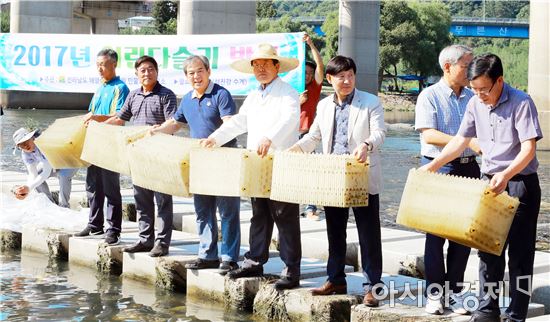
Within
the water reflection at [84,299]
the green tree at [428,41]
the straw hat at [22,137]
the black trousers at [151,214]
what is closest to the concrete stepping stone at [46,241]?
the water reflection at [84,299]

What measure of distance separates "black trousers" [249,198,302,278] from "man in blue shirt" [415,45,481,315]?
3.65ft

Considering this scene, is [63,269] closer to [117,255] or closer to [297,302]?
[117,255]

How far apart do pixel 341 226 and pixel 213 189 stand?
3.38 feet

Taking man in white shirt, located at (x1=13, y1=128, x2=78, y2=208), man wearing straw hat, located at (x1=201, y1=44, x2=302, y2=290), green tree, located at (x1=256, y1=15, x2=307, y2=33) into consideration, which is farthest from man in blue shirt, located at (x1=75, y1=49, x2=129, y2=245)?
green tree, located at (x1=256, y1=15, x2=307, y2=33)

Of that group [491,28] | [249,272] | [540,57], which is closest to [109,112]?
[249,272]

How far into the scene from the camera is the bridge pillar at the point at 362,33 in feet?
128

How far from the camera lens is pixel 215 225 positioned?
7586mm

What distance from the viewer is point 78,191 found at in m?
11.7

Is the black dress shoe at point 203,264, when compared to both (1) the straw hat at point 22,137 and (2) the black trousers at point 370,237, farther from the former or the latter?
(1) the straw hat at point 22,137

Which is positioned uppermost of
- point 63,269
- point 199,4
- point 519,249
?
point 199,4

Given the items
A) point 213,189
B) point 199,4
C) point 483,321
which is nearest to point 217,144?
point 213,189

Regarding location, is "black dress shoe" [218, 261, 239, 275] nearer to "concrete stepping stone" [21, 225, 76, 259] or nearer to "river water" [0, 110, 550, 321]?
"river water" [0, 110, 550, 321]

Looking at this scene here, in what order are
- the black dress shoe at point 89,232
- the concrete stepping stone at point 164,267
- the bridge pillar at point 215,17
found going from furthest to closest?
the bridge pillar at point 215,17
the black dress shoe at point 89,232
the concrete stepping stone at point 164,267

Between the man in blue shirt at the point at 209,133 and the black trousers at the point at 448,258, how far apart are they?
5.91ft
